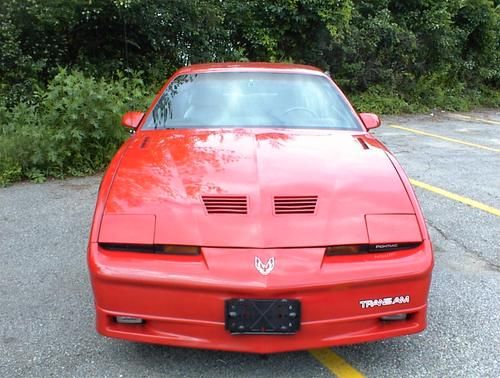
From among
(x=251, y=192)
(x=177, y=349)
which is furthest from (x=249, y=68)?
(x=177, y=349)

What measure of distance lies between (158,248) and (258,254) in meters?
0.45

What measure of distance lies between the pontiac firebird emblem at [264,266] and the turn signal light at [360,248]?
0.26 metres

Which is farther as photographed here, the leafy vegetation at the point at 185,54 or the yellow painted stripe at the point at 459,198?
the leafy vegetation at the point at 185,54

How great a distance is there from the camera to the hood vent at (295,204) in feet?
8.04

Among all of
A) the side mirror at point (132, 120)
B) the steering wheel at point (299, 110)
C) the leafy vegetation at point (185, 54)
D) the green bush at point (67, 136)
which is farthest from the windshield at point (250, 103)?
the leafy vegetation at point (185, 54)

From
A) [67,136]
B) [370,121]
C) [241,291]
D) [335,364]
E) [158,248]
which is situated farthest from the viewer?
[67,136]

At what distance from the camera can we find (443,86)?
14.9 m

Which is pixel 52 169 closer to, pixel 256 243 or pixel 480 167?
pixel 256 243

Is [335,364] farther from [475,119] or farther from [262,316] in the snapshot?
[475,119]

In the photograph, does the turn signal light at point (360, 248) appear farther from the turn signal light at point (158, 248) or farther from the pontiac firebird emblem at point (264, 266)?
the turn signal light at point (158, 248)

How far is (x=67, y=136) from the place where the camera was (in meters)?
6.34

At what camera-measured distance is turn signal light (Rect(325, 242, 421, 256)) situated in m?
2.32

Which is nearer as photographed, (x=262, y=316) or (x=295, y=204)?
(x=262, y=316)

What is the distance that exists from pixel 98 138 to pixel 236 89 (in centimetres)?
315
